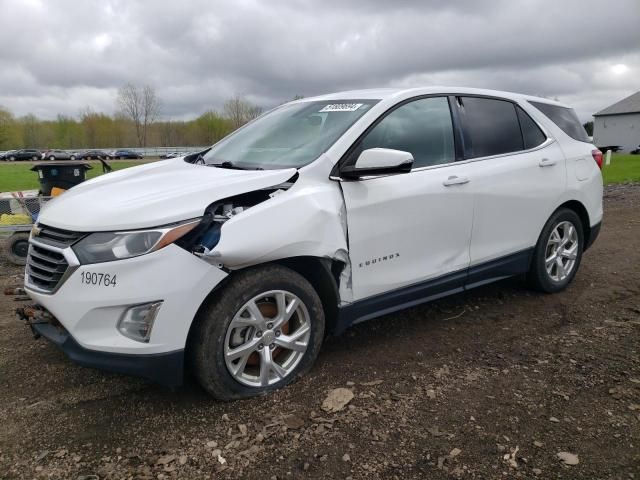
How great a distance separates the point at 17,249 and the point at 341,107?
500 centimetres

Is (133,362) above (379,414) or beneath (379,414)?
above

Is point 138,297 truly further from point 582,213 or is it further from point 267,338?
point 582,213

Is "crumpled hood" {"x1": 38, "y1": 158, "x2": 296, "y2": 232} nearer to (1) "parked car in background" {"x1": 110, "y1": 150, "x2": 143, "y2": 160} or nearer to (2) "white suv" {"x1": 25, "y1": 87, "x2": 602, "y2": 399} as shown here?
(2) "white suv" {"x1": 25, "y1": 87, "x2": 602, "y2": 399}

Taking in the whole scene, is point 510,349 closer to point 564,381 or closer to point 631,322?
point 564,381

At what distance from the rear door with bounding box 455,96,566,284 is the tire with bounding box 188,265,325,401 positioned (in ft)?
5.17

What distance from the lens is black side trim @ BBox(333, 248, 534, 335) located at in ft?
11.4

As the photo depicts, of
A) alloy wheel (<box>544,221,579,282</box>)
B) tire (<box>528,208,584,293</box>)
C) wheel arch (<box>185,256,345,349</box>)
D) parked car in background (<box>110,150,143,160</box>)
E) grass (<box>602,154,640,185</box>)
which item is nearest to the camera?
wheel arch (<box>185,256,345,349</box>)

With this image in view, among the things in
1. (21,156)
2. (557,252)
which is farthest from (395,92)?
(21,156)

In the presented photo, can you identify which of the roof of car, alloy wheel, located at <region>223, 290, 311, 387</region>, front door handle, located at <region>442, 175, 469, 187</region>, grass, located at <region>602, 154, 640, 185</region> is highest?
the roof of car

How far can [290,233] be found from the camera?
9.87 feet

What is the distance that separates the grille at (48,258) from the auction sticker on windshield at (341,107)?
6.36 ft

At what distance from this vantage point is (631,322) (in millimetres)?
4262

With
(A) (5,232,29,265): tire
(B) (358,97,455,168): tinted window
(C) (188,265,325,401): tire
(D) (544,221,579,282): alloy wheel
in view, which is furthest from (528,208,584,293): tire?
(A) (5,232,29,265): tire

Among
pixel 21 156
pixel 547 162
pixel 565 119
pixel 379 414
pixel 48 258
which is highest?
pixel 21 156
